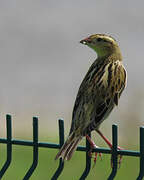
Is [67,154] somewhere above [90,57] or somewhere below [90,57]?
below

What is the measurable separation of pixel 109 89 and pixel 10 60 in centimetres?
966

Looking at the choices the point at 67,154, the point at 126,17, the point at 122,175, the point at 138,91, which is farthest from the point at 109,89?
the point at 126,17

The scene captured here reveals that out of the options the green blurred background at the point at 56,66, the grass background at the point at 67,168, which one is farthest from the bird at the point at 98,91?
the green blurred background at the point at 56,66

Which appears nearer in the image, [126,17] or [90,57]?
[90,57]

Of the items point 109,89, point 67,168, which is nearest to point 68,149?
point 109,89

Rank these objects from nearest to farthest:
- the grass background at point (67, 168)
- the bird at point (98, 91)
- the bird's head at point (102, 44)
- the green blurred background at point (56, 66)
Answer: the bird at point (98, 91), the bird's head at point (102, 44), the grass background at point (67, 168), the green blurred background at point (56, 66)

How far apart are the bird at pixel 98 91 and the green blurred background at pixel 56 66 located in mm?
3394

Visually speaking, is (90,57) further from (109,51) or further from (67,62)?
(109,51)

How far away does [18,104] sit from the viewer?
14.5 meters

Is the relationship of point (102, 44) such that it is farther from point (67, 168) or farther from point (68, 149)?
point (67, 168)

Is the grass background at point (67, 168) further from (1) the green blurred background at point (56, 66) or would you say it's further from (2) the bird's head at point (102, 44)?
(2) the bird's head at point (102, 44)

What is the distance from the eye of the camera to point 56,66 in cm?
1639

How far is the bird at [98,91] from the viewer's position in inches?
261

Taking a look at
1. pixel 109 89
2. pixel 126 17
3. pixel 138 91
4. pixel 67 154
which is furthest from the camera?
pixel 126 17
